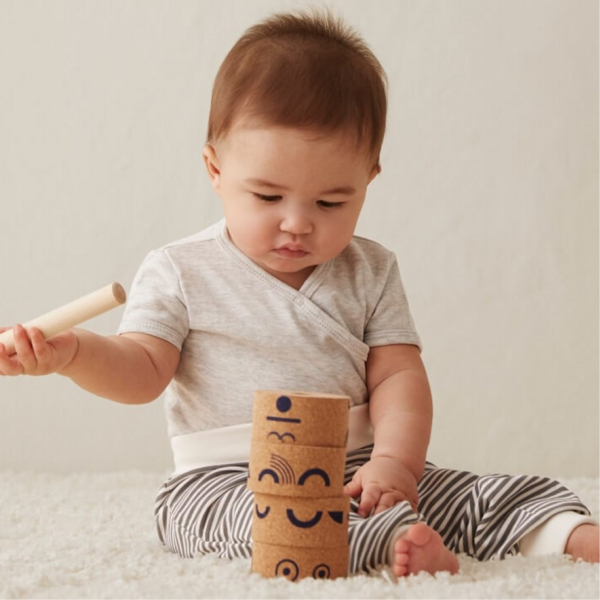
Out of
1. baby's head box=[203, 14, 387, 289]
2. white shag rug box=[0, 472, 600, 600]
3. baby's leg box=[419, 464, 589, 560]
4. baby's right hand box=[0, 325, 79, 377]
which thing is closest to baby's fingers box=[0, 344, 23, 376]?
baby's right hand box=[0, 325, 79, 377]

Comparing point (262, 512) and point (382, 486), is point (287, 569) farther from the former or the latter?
point (382, 486)

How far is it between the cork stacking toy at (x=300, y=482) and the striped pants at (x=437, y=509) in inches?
3.0

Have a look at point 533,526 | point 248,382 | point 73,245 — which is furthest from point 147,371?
point 73,245

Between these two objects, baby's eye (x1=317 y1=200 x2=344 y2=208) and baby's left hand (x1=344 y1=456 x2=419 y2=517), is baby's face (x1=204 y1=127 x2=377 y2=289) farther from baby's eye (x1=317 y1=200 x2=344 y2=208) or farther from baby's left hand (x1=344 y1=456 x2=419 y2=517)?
baby's left hand (x1=344 y1=456 x2=419 y2=517)

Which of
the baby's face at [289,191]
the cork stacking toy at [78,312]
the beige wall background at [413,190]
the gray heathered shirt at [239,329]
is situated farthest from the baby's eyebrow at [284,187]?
the beige wall background at [413,190]

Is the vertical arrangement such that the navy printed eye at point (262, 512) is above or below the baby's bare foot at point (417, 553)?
above

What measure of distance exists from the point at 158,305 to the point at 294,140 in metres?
0.22

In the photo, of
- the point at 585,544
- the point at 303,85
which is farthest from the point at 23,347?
the point at 585,544

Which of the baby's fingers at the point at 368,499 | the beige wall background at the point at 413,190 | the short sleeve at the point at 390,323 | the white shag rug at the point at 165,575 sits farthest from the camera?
the beige wall background at the point at 413,190

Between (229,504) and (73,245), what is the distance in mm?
901

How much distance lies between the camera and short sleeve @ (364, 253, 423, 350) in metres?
1.06

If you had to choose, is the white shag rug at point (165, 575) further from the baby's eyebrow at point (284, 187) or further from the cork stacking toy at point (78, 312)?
the baby's eyebrow at point (284, 187)

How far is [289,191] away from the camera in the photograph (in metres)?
0.93

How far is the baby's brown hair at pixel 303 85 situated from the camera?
3.03ft
